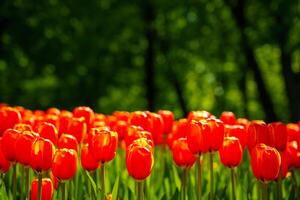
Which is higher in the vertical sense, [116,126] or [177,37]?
[177,37]

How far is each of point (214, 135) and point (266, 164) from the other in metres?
0.41

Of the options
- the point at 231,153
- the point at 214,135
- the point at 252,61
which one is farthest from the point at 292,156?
the point at 252,61

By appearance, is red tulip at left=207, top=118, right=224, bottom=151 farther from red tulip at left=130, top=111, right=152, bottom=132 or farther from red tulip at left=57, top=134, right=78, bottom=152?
red tulip at left=130, top=111, right=152, bottom=132

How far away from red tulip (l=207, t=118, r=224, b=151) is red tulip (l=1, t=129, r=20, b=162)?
118cm

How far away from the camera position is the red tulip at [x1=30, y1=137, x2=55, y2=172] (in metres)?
3.30

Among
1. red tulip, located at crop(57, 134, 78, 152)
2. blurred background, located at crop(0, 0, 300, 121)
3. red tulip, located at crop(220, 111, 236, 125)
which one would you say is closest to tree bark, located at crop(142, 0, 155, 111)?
blurred background, located at crop(0, 0, 300, 121)

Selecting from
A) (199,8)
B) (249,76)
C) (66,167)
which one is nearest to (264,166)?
(66,167)

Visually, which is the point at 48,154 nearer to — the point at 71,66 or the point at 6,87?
the point at 71,66

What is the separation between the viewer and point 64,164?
3.39 meters

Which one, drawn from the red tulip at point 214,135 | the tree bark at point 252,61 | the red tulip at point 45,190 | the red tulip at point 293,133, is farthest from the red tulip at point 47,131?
the tree bark at point 252,61

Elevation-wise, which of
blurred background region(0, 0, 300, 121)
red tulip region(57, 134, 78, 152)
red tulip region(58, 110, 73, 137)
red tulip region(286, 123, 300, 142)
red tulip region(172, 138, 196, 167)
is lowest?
red tulip region(172, 138, 196, 167)

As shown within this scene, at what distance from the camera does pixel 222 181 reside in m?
4.70

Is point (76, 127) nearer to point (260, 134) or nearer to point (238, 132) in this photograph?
point (238, 132)

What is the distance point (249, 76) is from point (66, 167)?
83.2 feet
